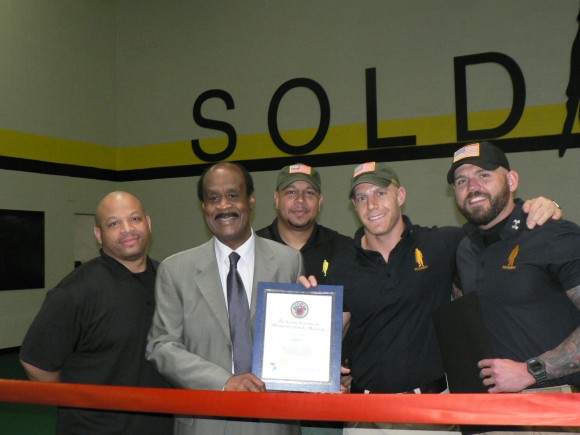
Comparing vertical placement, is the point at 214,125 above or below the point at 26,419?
above

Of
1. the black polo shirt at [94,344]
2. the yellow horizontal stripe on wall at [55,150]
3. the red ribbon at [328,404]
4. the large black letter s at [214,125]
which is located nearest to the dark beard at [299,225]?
the black polo shirt at [94,344]

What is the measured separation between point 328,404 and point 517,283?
2.82ft

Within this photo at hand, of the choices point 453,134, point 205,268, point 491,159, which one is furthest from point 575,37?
point 205,268

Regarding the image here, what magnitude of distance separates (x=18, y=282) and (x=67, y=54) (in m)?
3.82

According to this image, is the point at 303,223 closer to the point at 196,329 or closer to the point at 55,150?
the point at 196,329

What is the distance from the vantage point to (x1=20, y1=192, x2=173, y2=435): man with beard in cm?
261

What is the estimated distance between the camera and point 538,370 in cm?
211

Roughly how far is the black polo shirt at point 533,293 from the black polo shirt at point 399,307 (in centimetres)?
29

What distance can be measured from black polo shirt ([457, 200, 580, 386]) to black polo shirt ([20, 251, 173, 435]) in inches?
60.3

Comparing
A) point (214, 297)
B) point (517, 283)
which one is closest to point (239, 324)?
point (214, 297)

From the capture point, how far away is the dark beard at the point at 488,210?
95.9 inches

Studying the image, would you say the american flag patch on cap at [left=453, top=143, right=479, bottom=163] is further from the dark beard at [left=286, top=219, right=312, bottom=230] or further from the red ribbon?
the dark beard at [left=286, top=219, right=312, bottom=230]

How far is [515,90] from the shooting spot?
7.51 m

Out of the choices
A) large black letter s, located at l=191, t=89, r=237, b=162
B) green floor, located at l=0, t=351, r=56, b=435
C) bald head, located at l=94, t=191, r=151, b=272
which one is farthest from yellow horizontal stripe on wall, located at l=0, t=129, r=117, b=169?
bald head, located at l=94, t=191, r=151, b=272
